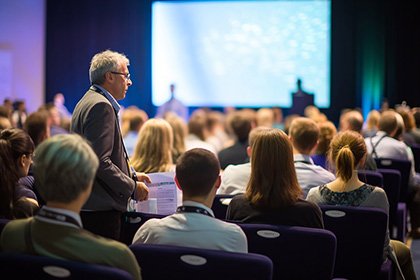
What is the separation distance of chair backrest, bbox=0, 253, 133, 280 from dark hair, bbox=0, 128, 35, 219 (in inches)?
34.4

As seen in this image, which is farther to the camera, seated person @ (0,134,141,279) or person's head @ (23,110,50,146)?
person's head @ (23,110,50,146)

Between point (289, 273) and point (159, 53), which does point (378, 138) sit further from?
point (159, 53)

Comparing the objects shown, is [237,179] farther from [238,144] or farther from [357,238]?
[238,144]

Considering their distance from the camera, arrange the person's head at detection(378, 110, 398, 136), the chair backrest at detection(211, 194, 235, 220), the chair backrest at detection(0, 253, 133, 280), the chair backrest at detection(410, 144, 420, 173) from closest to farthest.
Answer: the chair backrest at detection(0, 253, 133, 280), the chair backrest at detection(211, 194, 235, 220), the person's head at detection(378, 110, 398, 136), the chair backrest at detection(410, 144, 420, 173)

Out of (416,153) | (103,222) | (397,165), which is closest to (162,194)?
(103,222)

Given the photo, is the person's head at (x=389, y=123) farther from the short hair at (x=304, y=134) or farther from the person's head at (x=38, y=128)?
the person's head at (x=38, y=128)

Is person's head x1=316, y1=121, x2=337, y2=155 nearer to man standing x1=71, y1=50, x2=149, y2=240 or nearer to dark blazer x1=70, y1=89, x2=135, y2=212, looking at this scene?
man standing x1=71, y1=50, x2=149, y2=240

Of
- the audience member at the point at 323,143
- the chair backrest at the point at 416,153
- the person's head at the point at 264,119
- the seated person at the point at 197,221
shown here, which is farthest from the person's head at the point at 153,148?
the person's head at the point at 264,119

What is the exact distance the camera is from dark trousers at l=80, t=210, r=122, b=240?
3.16 m

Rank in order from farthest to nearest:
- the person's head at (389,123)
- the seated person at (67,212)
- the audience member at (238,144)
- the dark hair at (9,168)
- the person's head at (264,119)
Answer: the person's head at (264,119) < the person's head at (389,123) < the audience member at (238,144) < the dark hair at (9,168) < the seated person at (67,212)

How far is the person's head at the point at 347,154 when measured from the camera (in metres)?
3.51

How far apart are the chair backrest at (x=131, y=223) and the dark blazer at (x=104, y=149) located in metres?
0.11

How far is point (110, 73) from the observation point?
10.7 ft

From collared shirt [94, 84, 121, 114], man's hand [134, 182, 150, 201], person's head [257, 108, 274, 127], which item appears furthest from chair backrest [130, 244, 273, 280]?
person's head [257, 108, 274, 127]
